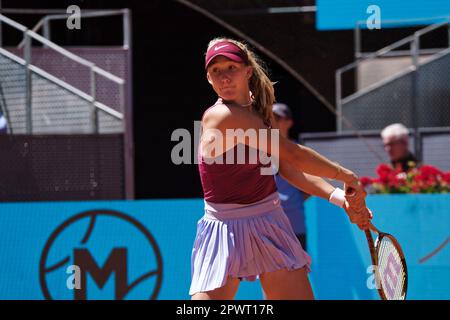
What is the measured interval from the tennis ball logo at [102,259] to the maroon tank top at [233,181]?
2472 millimetres

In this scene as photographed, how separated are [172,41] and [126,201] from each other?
12.2 feet

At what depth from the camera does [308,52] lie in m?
7.03

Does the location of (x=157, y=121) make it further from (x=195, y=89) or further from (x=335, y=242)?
(x=335, y=242)

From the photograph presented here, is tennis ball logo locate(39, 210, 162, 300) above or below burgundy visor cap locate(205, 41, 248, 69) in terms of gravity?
below

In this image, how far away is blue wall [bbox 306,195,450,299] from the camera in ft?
19.4

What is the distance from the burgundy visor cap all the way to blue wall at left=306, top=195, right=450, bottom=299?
7.99ft

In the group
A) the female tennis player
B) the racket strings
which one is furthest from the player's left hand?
the racket strings

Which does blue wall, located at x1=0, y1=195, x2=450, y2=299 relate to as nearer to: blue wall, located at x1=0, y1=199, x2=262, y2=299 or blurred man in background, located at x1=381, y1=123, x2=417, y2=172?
blue wall, located at x1=0, y1=199, x2=262, y2=299

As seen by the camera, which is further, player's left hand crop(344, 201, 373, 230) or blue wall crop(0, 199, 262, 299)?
blue wall crop(0, 199, 262, 299)

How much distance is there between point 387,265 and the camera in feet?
13.8

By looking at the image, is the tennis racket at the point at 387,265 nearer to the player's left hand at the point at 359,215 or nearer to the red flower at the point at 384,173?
the player's left hand at the point at 359,215

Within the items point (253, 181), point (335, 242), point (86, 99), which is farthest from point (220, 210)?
point (86, 99)
